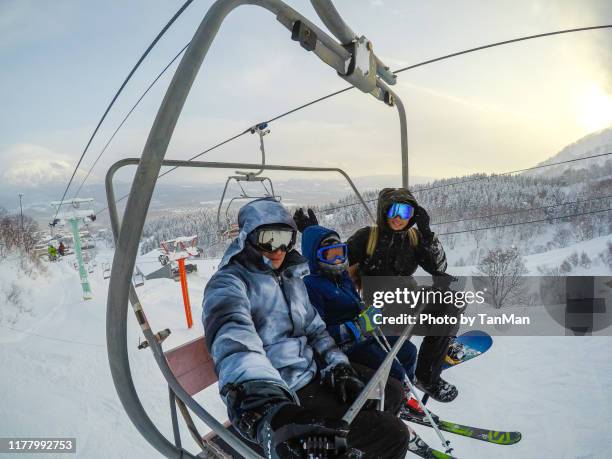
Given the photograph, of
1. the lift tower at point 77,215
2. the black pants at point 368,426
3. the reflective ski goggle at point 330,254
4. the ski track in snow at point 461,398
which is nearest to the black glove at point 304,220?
the reflective ski goggle at point 330,254

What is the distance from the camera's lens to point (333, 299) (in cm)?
224

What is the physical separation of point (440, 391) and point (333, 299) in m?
1.01

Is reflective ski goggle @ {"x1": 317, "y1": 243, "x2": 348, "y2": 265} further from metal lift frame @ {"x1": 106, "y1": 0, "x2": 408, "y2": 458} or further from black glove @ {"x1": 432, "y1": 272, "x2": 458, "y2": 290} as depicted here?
metal lift frame @ {"x1": 106, "y1": 0, "x2": 408, "y2": 458}

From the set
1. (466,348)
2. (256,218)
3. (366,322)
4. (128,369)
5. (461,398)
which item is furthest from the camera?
(461,398)

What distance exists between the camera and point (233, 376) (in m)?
1.06

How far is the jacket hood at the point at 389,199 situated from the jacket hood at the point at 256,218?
1158 mm

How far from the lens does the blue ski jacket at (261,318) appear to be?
1.12 meters

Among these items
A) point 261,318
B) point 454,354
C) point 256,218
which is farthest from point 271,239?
point 454,354

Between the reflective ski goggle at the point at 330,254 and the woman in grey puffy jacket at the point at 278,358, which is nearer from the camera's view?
the woman in grey puffy jacket at the point at 278,358

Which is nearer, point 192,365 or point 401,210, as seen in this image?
point 192,365

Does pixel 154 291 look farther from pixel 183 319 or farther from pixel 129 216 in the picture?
pixel 129 216

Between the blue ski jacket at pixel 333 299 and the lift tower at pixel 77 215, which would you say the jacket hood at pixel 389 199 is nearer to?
the blue ski jacket at pixel 333 299

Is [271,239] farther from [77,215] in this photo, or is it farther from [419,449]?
[77,215]

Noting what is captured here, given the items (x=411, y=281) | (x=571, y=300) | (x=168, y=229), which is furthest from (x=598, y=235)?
(x=411, y=281)
